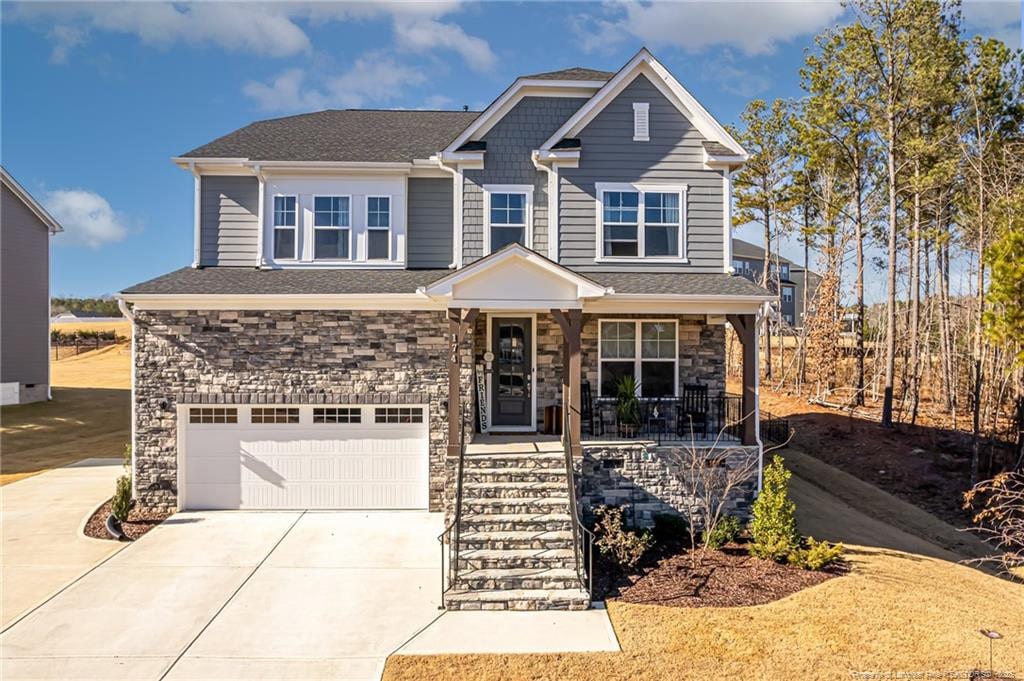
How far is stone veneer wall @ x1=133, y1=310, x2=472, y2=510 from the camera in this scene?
11258mm

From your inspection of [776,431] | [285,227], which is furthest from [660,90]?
[776,431]

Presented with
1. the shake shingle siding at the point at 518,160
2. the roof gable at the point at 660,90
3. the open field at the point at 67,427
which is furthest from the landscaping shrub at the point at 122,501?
the roof gable at the point at 660,90

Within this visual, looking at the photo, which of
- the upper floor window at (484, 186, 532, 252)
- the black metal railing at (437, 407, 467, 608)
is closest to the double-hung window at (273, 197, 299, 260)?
the upper floor window at (484, 186, 532, 252)

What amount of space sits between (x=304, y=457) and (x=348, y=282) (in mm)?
3570

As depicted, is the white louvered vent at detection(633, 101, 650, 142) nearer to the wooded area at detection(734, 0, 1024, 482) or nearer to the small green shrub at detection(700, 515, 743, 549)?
the wooded area at detection(734, 0, 1024, 482)

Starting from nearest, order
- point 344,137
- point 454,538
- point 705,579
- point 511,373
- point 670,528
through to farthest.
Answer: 1. point 705,579
2. point 454,538
3. point 670,528
4. point 511,373
5. point 344,137

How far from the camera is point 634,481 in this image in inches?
408

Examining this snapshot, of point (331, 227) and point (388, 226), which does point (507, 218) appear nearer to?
point (388, 226)

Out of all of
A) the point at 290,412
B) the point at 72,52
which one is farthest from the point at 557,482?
the point at 72,52

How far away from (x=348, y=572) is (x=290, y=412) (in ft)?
12.6

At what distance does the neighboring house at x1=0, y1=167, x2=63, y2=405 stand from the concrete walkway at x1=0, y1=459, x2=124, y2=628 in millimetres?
10750

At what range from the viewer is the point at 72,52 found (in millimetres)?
18266

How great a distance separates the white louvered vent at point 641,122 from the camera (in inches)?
475

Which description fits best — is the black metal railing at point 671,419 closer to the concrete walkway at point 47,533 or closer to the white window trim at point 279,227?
the white window trim at point 279,227
